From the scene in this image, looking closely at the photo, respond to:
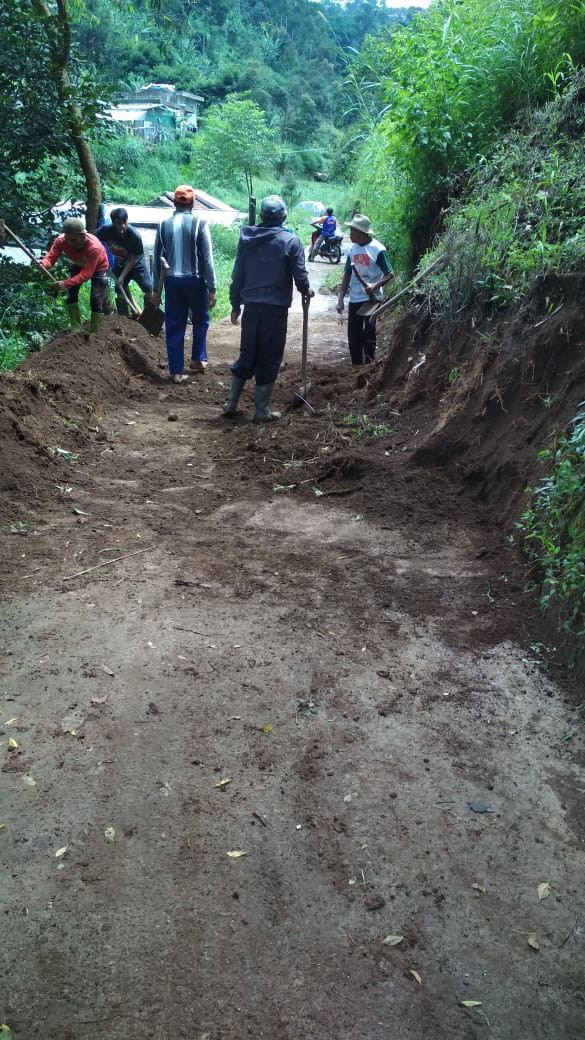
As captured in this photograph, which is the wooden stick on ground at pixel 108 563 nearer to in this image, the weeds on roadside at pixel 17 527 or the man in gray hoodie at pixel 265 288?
the weeds on roadside at pixel 17 527

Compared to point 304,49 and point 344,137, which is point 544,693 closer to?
point 344,137

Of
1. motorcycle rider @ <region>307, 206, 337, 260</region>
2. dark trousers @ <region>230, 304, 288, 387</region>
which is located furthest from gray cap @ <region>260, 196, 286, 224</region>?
motorcycle rider @ <region>307, 206, 337, 260</region>

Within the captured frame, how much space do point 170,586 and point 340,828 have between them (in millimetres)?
1884

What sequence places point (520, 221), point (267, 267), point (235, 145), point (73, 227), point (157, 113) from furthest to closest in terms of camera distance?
point (157, 113), point (235, 145), point (73, 227), point (267, 267), point (520, 221)

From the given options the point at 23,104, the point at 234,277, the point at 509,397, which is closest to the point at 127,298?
the point at 23,104

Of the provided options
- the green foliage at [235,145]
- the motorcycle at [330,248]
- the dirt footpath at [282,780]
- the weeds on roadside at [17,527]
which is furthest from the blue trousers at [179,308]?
the green foliage at [235,145]

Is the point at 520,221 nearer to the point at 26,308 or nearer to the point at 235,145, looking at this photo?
the point at 26,308

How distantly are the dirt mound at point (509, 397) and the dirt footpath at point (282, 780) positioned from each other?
14.0 inches

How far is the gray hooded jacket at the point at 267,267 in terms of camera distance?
6586 millimetres

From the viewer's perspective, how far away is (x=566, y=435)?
14.0 feet

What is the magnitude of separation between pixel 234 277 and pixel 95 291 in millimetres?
2717

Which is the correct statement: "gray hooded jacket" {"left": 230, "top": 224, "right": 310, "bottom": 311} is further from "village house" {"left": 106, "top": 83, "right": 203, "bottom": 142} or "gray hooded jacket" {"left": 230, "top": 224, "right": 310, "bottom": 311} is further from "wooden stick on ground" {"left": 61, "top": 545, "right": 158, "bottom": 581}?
"village house" {"left": 106, "top": 83, "right": 203, "bottom": 142}

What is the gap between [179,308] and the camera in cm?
Result: 818

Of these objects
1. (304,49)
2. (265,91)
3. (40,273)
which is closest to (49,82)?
(40,273)
